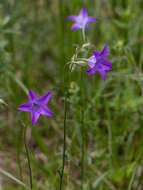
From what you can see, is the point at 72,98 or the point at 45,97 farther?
the point at 72,98

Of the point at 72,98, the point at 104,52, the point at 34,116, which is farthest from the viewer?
the point at 72,98

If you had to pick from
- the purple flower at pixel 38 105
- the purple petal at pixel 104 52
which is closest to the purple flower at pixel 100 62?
the purple petal at pixel 104 52

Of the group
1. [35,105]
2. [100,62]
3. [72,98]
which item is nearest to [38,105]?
[35,105]

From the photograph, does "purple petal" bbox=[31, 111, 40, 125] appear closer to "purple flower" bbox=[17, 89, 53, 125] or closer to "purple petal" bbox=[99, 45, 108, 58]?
"purple flower" bbox=[17, 89, 53, 125]

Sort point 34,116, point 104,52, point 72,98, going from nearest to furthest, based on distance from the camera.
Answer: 1. point 34,116
2. point 104,52
3. point 72,98

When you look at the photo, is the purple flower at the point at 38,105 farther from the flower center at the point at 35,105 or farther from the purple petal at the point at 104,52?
the purple petal at the point at 104,52

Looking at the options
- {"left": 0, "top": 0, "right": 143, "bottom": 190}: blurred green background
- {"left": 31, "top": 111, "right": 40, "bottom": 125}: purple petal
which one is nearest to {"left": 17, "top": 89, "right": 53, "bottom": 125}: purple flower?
{"left": 31, "top": 111, "right": 40, "bottom": 125}: purple petal

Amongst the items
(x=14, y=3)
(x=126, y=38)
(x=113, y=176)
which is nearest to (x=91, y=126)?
(x=113, y=176)

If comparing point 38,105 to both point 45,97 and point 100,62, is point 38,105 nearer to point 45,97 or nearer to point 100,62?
point 45,97
